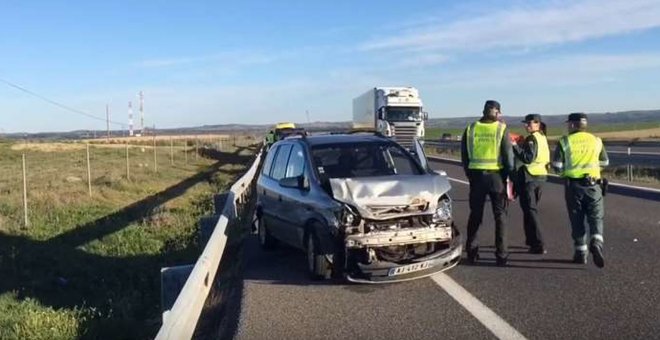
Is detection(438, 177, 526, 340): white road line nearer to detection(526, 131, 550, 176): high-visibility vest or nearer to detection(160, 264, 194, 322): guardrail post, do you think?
detection(526, 131, 550, 176): high-visibility vest

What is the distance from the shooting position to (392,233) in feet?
26.4

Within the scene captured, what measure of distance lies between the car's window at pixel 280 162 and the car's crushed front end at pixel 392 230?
2.26 meters

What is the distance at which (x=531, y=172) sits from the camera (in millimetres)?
10414

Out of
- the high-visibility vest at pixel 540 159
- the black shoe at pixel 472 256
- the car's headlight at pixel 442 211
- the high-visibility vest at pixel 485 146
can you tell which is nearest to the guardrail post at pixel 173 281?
the car's headlight at pixel 442 211

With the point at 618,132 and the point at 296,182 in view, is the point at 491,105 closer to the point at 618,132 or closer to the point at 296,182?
the point at 296,182

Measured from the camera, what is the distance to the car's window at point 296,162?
9680 mm

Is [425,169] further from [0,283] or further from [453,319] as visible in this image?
[0,283]

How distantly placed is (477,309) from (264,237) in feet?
15.1

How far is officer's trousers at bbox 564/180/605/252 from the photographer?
356 inches

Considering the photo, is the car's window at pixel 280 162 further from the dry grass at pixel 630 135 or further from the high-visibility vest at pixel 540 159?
the dry grass at pixel 630 135

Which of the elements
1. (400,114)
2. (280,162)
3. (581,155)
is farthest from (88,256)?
(400,114)

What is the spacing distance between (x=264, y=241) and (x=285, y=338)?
4.73m

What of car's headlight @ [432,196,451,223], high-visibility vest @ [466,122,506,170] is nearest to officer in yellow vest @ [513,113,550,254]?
high-visibility vest @ [466,122,506,170]

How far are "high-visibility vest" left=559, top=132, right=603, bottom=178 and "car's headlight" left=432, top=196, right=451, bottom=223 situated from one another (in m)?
1.67
